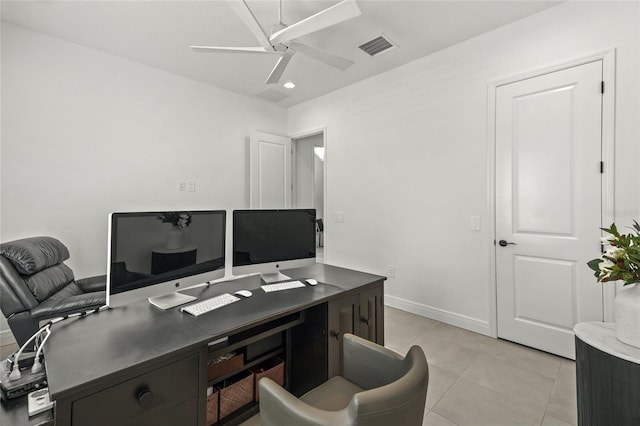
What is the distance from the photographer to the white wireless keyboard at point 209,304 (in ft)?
4.66

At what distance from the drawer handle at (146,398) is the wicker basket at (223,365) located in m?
0.57

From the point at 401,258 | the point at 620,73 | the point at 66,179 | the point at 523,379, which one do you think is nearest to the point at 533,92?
the point at 620,73

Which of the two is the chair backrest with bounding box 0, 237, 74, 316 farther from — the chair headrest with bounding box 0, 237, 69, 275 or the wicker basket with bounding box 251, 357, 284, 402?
the wicker basket with bounding box 251, 357, 284, 402

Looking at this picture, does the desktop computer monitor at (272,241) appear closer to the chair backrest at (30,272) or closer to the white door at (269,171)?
the chair backrest at (30,272)

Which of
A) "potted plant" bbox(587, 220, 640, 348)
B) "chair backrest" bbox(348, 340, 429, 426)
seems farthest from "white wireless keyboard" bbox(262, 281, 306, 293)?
"potted plant" bbox(587, 220, 640, 348)

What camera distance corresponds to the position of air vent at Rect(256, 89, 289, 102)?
13.7 ft

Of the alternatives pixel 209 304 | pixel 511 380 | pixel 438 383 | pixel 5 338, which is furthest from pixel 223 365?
pixel 5 338

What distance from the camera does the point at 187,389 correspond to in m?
1.13

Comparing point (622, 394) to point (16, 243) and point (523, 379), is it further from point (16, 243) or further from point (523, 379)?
point (16, 243)

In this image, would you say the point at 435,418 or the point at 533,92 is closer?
the point at 435,418

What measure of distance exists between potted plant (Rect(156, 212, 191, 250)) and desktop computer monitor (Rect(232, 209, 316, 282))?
0.31m

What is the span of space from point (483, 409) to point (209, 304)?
1.77 meters

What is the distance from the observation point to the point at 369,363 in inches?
49.7

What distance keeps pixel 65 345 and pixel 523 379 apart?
8.92 feet
